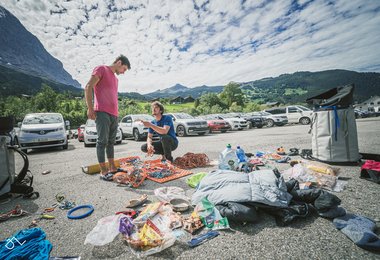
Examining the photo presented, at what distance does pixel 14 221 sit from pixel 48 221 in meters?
0.41

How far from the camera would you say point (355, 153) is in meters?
3.65

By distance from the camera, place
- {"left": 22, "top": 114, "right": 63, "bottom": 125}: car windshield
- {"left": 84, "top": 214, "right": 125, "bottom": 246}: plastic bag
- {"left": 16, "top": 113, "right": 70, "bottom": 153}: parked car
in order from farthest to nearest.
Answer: {"left": 22, "top": 114, "right": 63, "bottom": 125}: car windshield < {"left": 16, "top": 113, "right": 70, "bottom": 153}: parked car < {"left": 84, "top": 214, "right": 125, "bottom": 246}: plastic bag

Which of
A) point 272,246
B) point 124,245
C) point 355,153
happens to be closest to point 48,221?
point 124,245

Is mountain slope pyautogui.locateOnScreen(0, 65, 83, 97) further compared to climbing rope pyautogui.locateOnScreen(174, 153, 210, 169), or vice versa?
mountain slope pyautogui.locateOnScreen(0, 65, 83, 97)

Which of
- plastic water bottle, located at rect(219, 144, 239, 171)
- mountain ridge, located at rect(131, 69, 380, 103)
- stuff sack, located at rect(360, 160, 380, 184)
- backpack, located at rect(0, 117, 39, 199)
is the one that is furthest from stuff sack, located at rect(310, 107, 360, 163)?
mountain ridge, located at rect(131, 69, 380, 103)

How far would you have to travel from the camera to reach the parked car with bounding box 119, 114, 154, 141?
33.4 feet

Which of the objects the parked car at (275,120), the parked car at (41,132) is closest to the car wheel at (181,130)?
the parked car at (41,132)

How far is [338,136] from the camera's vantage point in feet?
12.2

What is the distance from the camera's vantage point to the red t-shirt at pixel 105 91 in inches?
133

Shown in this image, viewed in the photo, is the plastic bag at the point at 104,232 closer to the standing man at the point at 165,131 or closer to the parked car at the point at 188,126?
the standing man at the point at 165,131

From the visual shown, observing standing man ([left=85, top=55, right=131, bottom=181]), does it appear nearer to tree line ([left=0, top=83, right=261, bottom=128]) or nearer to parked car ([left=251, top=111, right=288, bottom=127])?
parked car ([left=251, top=111, right=288, bottom=127])

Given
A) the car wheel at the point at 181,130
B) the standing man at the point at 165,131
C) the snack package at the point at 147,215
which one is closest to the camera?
the snack package at the point at 147,215

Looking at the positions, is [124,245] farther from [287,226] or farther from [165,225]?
[287,226]

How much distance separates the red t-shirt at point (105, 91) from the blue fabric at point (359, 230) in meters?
3.70
